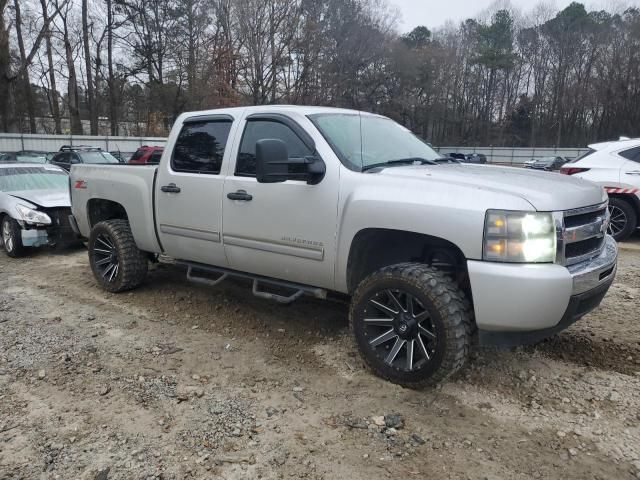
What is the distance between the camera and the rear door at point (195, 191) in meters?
4.46

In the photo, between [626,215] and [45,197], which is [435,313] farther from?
[45,197]

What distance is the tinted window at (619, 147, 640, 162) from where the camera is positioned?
8.16 meters

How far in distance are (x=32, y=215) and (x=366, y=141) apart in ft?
19.5

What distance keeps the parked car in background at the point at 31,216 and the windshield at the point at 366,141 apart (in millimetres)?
5509

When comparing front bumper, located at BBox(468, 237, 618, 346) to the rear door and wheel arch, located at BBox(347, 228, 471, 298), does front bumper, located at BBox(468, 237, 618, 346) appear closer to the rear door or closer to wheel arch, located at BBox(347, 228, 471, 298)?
wheel arch, located at BBox(347, 228, 471, 298)

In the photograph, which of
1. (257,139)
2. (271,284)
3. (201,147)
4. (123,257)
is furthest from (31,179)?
(271,284)

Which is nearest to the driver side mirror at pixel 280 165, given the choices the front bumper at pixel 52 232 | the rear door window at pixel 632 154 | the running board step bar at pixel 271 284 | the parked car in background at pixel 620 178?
the running board step bar at pixel 271 284

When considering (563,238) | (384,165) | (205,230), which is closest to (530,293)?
(563,238)

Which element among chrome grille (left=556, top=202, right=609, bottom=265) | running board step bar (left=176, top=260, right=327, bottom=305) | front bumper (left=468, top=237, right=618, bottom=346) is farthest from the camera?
running board step bar (left=176, top=260, right=327, bottom=305)

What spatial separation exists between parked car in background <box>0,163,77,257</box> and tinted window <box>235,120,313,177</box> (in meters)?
4.84

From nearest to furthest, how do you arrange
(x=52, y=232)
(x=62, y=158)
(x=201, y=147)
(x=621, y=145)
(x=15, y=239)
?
1. (x=201, y=147)
2. (x=15, y=239)
3. (x=52, y=232)
4. (x=621, y=145)
5. (x=62, y=158)

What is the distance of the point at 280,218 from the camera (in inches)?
156

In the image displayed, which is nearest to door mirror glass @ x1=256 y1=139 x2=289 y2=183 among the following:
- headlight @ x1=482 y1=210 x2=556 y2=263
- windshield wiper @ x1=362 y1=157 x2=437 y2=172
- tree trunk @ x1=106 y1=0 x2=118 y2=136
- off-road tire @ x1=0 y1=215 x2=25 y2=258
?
windshield wiper @ x1=362 y1=157 x2=437 y2=172

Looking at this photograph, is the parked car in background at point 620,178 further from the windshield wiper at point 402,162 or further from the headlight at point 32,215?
the headlight at point 32,215
